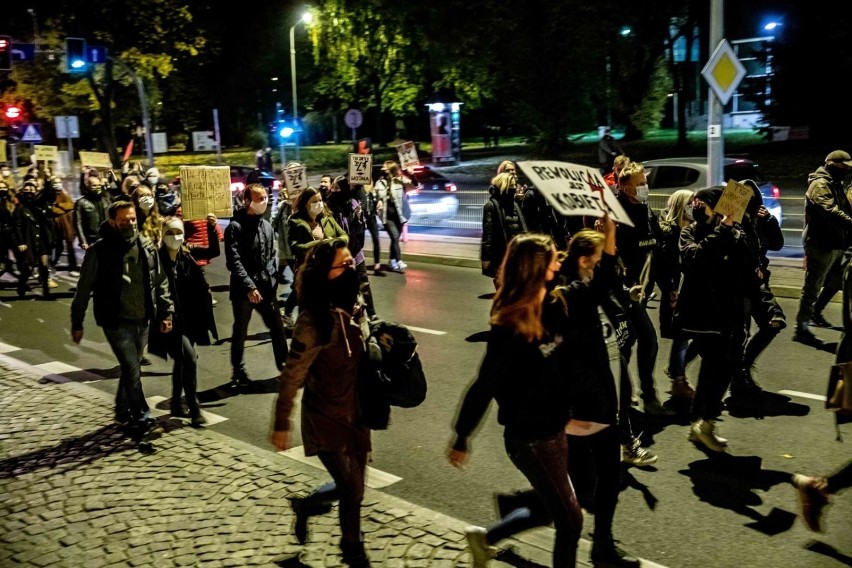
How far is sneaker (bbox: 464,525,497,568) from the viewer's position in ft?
13.3

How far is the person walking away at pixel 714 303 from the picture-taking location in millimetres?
5715

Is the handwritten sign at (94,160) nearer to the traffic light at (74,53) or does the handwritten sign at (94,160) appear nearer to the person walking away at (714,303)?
the traffic light at (74,53)

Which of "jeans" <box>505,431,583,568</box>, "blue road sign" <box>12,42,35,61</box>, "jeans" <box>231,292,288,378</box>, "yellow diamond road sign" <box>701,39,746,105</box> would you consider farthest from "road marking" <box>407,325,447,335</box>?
"blue road sign" <box>12,42,35,61</box>

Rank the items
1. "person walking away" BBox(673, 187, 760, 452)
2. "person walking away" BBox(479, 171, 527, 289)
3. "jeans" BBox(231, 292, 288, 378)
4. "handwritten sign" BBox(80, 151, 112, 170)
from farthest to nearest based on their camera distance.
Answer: "handwritten sign" BBox(80, 151, 112, 170), "person walking away" BBox(479, 171, 527, 289), "jeans" BBox(231, 292, 288, 378), "person walking away" BBox(673, 187, 760, 452)

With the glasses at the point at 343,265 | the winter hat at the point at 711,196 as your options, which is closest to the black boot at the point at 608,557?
the glasses at the point at 343,265

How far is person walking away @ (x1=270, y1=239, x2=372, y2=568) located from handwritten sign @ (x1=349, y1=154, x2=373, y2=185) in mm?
7823

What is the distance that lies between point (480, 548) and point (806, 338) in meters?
5.96

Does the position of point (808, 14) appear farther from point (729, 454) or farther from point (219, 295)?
point (729, 454)

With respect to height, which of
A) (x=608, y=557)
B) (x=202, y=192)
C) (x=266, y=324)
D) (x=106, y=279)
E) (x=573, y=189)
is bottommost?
(x=608, y=557)

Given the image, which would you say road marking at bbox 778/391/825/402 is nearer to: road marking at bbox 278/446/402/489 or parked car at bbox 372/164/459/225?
road marking at bbox 278/446/402/489

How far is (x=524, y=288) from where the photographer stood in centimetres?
369

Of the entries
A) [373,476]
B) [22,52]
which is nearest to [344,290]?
[373,476]

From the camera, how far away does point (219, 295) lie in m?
13.2

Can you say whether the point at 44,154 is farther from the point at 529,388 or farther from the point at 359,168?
the point at 529,388
